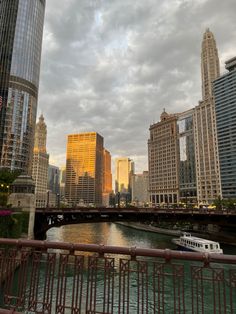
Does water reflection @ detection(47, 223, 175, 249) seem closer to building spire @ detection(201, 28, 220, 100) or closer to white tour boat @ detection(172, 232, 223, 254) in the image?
white tour boat @ detection(172, 232, 223, 254)

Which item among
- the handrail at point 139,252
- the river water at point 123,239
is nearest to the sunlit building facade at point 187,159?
the river water at point 123,239

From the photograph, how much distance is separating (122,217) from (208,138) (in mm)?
133462

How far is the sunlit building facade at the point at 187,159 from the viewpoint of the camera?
176 m

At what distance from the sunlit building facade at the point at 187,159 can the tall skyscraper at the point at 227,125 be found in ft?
68.9

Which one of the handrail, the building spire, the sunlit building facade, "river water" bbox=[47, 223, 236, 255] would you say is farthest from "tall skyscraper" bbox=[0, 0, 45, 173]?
the building spire

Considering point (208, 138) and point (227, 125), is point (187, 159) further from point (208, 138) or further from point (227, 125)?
point (227, 125)

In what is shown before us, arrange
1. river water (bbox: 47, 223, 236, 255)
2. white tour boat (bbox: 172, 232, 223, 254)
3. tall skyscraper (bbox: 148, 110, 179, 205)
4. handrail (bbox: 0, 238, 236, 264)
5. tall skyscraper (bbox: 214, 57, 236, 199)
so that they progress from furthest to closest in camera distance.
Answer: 1. tall skyscraper (bbox: 148, 110, 179, 205)
2. tall skyscraper (bbox: 214, 57, 236, 199)
3. river water (bbox: 47, 223, 236, 255)
4. white tour boat (bbox: 172, 232, 223, 254)
5. handrail (bbox: 0, 238, 236, 264)

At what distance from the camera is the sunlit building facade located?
176 meters

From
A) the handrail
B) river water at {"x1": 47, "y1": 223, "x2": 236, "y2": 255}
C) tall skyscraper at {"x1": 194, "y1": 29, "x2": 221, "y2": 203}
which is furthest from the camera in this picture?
tall skyscraper at {"x1": 194, "y1": 29, "x2": 221, "y2": 203}

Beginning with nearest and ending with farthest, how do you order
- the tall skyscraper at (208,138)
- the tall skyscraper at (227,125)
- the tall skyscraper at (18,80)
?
the tall skyscraper at (18,80)
the tall skyscraper at (227,125)
the tall skyscraper at (208,138)

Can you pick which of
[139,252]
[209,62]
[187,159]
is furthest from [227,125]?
[139,252]

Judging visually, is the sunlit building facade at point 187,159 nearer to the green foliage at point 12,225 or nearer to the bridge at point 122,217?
the bridge at point 122,217

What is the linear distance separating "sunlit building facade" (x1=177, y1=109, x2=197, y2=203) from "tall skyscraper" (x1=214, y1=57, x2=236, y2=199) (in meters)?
21.0

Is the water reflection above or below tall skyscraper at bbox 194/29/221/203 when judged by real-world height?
below
